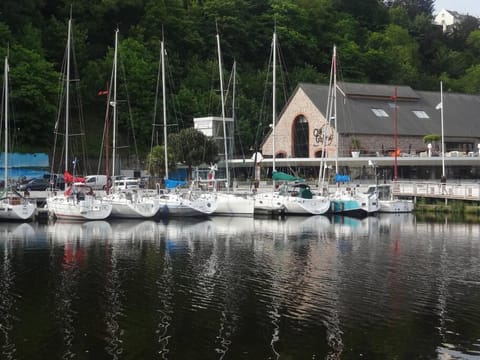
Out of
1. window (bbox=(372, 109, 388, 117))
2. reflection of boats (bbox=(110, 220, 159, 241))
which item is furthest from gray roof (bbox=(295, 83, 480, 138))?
reflection of boats (bbox=(110, 220, 159, 241))

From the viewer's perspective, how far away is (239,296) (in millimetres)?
23250

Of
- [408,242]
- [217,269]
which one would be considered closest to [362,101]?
[408,242]

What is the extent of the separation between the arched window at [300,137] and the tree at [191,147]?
42.9 feet

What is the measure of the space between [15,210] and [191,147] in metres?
22.9

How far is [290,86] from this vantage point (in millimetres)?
94812

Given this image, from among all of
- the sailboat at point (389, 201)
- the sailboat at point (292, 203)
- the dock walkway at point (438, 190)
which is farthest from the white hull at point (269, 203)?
the dock walkway at point (438, 190)

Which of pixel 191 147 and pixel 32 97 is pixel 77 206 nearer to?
pixel 191 147

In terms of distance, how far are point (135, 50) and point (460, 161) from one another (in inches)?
1553

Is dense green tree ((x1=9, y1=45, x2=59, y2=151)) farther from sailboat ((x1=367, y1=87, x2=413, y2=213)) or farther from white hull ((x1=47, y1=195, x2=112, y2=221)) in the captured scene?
sailboat ((x1=367, y1=87, x2=413, y2=213))

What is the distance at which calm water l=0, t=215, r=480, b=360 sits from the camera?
1761 cm

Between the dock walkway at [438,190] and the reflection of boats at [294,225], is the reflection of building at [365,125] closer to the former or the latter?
the dock walkway at [438,190]

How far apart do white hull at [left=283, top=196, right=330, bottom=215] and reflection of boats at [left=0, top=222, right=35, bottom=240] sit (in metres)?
18.4

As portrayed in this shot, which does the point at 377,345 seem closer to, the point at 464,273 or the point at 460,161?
the point at 464,273

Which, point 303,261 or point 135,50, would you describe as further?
point 135,50
